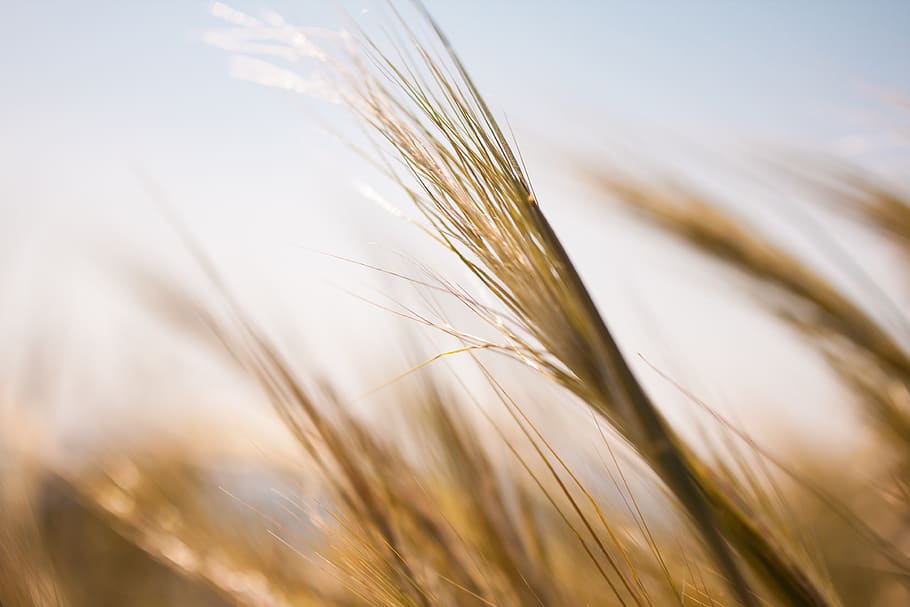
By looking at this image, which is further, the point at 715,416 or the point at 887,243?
the point at 887,243

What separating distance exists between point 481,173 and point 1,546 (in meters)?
0.47

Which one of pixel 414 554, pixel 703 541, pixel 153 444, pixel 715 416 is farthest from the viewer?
pixel 153 444

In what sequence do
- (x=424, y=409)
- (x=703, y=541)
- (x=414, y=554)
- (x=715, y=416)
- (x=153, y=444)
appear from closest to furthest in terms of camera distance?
(x=703, y=541), (x=715, y=416), (x=414, y=554), (x=424, y=409), (x=153, y=444)

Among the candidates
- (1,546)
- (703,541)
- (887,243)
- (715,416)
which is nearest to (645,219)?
(887,243)

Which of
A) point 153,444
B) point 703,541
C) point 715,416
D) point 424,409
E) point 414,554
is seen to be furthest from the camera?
point 153,444

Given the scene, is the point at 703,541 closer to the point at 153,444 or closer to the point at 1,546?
the point at 1,546

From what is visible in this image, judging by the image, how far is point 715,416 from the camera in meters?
0.33

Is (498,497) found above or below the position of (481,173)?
below

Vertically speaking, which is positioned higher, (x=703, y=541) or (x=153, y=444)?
(x=153, y=444)

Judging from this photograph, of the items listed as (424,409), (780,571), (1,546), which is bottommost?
(780,571)

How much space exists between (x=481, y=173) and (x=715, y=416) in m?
0.17

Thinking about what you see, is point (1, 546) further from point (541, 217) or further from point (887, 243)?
point (887, 243)

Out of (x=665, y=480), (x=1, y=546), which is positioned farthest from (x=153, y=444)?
(x=665, y=480)

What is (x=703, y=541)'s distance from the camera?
0.77 ft
